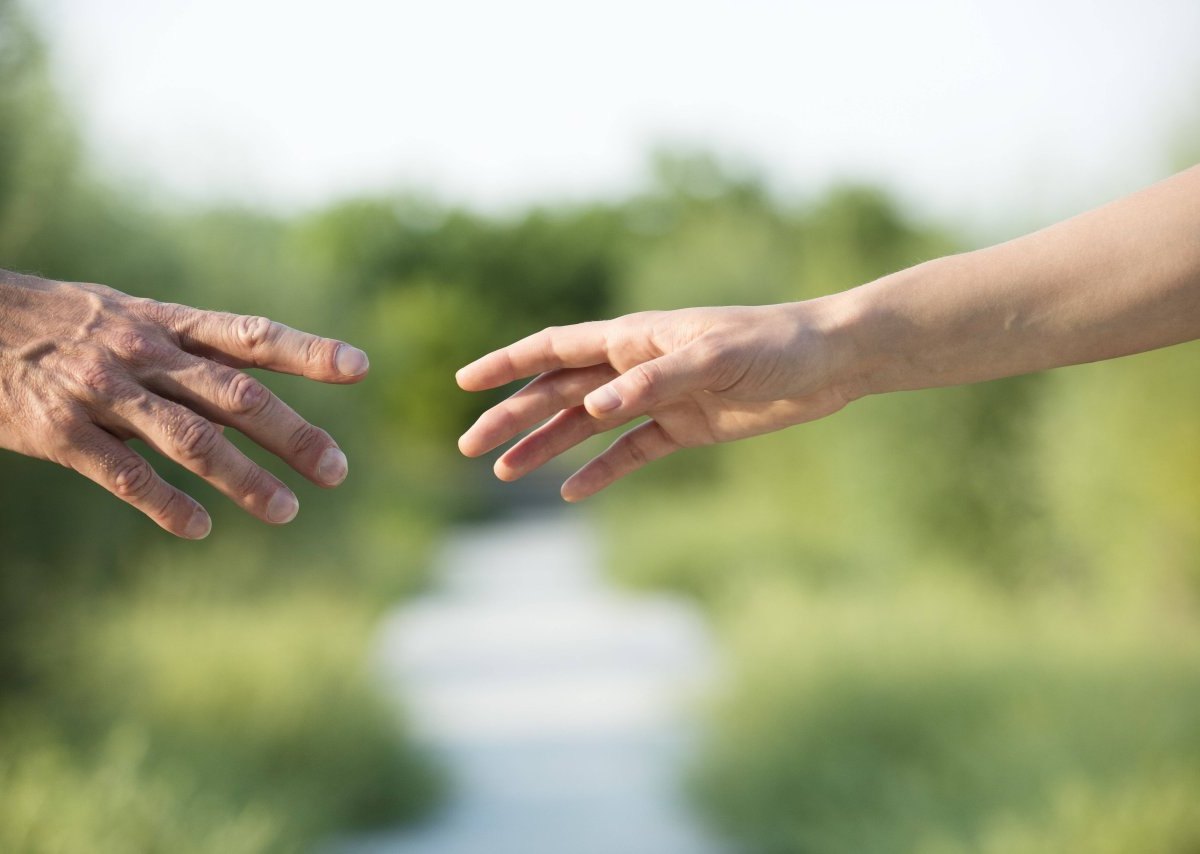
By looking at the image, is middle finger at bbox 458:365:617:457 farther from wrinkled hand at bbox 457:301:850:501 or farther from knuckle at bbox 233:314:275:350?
knuckle at bbox 233:314:275:350

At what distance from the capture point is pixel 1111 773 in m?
3.79

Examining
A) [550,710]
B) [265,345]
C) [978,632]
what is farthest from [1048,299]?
[550,710]

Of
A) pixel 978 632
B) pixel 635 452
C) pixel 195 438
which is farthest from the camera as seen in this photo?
pixel 978 632

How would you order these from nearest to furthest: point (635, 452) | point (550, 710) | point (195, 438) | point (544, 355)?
point (195, 438) → point (544, 355) → point (635, 452) → point (550, 710)

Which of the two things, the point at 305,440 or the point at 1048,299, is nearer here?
the point at 305,440

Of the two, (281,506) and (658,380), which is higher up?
(658,380)

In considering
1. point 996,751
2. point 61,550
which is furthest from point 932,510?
point 61,550

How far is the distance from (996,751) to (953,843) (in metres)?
0.60

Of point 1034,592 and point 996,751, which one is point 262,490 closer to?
point 996,751

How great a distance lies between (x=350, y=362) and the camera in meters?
1.66

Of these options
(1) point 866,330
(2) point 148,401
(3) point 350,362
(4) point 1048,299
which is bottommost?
(2) point 148,401

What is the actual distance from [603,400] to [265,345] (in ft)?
1.50

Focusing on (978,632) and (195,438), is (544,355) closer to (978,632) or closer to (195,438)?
(195,438)

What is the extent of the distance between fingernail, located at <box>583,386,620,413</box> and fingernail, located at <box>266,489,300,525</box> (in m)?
0.40
